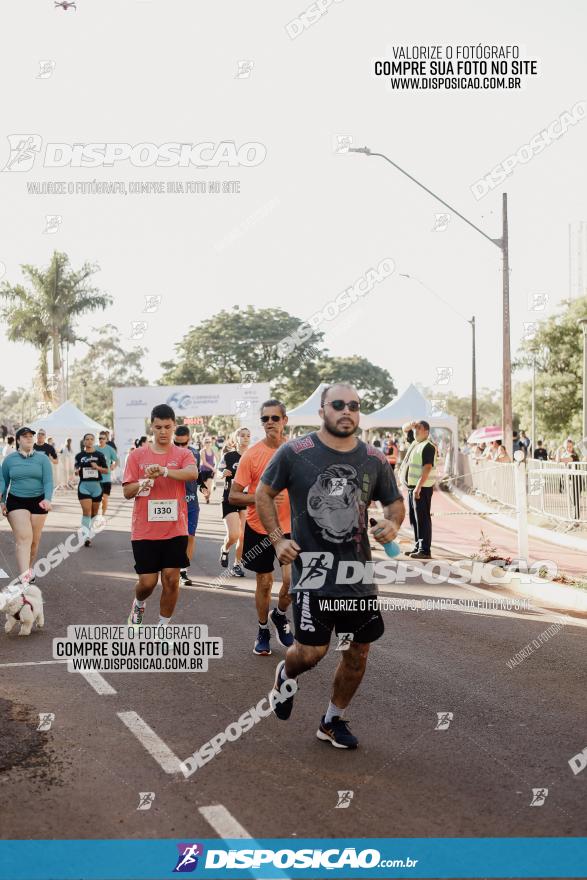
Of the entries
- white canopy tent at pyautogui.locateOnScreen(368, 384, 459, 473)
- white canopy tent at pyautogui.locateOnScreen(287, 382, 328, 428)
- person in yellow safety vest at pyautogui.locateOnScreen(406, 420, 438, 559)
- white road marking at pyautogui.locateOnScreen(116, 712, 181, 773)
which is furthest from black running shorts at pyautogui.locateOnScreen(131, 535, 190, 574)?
white canopy tent at pyautogui.locateOnScreen(287, 382, 328, 428)

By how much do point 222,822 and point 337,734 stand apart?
1.26 metres

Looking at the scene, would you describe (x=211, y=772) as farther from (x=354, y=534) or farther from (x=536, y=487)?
(x=536, y=487)

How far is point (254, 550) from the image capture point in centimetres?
759

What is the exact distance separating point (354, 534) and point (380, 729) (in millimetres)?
1303

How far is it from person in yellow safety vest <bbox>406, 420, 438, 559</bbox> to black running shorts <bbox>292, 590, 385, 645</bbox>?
821 centimetres

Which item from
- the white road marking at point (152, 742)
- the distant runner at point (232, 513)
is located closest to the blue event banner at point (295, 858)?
the white road marking at point (152, 742)

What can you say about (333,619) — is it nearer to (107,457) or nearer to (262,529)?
(262,529)

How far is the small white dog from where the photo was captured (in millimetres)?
8281

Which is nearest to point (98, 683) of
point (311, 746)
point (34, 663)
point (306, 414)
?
point (34, 663)

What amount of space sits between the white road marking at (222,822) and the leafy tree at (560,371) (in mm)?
43747

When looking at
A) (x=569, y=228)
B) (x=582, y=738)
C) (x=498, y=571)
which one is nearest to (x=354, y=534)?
(x=582, y=738)

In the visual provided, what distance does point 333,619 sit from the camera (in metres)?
5.21

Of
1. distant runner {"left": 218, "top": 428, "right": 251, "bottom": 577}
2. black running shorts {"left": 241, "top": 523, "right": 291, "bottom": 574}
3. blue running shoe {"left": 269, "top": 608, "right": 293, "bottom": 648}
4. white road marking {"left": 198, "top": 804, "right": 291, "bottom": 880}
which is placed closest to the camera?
white road marking {"left": 198, "top": 804, "right": 291, "bottom": 880}

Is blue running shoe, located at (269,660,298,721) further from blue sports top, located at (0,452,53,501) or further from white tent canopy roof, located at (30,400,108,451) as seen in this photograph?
white tent canopy roof, located at (30,400,108,451)
